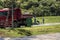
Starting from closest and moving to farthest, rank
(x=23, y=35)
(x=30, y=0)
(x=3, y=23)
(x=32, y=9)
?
1. (x=23, y=35)
2. (x=3, y=23)
3. (x=32, y=9)
4. (x=30, y=0)

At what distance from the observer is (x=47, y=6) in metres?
33.2

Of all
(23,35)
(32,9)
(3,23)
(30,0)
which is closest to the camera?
(23,35)

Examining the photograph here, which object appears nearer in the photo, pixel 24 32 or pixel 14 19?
pixel 24 32

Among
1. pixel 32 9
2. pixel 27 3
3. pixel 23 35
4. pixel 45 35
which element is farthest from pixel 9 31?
pixel 27 3

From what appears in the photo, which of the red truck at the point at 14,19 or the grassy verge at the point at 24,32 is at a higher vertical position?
the red truck at the point at 14,19

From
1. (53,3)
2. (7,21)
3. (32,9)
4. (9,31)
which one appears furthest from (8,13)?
(53,3)

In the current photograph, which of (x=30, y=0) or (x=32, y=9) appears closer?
(x=32, y=9)

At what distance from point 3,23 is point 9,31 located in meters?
4.02

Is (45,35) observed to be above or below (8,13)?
below

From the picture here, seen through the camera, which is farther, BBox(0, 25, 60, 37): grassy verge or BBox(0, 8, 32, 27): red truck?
BBox(0, 8, 32, 27): red truck

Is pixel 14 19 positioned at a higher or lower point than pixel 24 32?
higher

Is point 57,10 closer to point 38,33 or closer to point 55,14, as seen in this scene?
point 55,14

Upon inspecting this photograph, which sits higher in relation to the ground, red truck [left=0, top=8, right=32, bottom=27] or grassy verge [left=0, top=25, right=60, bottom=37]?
red truck [left=0, top=8, right=32, bottom=27]

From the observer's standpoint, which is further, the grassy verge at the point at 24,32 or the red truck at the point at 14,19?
the red truck at the point at 14,19
